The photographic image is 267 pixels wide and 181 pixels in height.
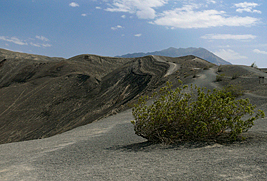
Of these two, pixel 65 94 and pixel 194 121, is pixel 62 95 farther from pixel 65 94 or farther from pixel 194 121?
pixel 194 121

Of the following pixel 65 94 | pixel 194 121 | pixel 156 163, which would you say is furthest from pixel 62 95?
pixel 156 163

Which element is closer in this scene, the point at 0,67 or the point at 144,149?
the point at 144,149

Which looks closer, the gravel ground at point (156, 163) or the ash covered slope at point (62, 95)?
the gravel ground at point (156, 163)

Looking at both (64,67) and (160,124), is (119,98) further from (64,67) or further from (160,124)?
(64,67)

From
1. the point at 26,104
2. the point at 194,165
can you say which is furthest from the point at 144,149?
the point at 26,104

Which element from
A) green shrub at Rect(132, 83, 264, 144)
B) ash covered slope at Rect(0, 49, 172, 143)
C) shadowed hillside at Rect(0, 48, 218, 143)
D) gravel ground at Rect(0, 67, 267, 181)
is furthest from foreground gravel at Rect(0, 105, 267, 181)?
ash covered slope at Rect(0, 49, 172, 143)

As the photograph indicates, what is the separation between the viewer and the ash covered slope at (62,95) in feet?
67.8

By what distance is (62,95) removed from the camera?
29.8m

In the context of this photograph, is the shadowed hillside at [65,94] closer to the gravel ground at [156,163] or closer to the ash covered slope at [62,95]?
the ash covered slope at [62,95]

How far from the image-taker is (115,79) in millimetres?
32344

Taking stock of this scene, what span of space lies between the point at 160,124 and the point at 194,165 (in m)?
2.05

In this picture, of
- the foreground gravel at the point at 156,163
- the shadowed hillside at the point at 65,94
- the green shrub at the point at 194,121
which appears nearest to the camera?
the foreground gravel at the point at 156,163

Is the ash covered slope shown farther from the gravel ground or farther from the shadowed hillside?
the gravel ground

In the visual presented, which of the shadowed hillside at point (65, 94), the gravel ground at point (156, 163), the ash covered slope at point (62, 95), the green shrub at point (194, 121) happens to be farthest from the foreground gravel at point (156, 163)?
the ash covered slope at point (62, 95)
